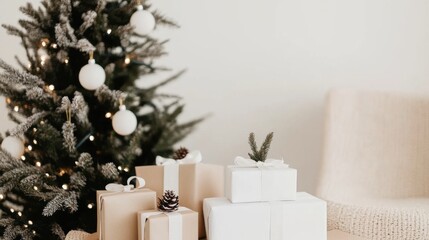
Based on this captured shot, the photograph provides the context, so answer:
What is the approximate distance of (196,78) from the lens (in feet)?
7.65

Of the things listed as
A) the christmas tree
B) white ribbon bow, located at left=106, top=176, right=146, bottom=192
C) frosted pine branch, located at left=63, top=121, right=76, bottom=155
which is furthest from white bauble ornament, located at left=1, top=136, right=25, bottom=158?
white ribbon bow, located at left=106, top=176, right=146, bottom=192

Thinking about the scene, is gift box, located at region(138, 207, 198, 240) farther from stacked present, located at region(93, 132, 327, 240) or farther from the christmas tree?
the christmas tree

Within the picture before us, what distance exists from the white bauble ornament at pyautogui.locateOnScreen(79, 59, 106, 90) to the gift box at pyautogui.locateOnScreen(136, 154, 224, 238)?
309 millimetres

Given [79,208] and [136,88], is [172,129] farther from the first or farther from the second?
[79,208]

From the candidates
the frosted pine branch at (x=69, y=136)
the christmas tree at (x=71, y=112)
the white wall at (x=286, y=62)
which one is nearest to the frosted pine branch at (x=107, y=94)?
the christmas tree at (x=71, y=112)

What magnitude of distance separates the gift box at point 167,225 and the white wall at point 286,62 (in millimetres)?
1133

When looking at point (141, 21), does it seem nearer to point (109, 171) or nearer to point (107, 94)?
point (107, 94)

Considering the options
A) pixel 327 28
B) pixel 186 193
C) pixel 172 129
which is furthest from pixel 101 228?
pixel 327 28

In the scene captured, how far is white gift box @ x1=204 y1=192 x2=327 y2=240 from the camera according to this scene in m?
1.24

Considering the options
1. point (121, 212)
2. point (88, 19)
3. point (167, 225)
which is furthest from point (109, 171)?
point (88, 19)

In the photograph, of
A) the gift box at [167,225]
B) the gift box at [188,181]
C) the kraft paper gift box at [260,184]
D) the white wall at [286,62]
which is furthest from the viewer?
the white wall at [286,62]

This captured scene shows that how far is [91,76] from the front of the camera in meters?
1.48

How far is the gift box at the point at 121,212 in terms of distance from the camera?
1.23 meters

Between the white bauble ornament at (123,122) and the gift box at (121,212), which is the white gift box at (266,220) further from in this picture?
the white bauble ornament at (123,122)
